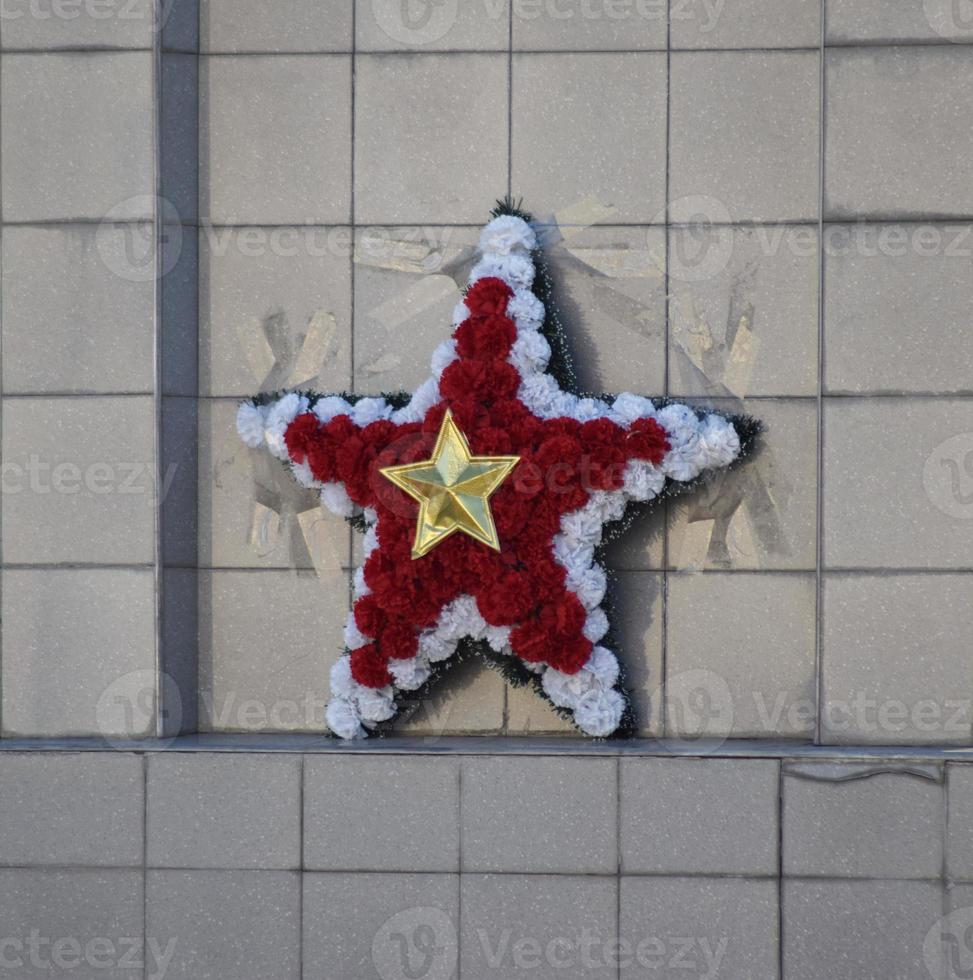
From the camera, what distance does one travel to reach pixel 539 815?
14.4ft

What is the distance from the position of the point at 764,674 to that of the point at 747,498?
733mm

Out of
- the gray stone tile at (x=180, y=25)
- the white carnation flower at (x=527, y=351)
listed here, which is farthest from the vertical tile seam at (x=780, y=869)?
the gray stone tile at (x=180, y=25)

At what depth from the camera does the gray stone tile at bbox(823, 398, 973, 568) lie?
4.49 metres

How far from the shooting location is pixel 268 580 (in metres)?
4.82

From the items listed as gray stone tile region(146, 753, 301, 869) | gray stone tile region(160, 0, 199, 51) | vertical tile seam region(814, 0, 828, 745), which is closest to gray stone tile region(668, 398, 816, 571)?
vertical tile seam region(814, 0, 828, 745)

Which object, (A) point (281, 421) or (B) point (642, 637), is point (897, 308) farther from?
(A) point (281, 421)

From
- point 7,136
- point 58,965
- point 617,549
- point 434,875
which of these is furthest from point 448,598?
point 7,136

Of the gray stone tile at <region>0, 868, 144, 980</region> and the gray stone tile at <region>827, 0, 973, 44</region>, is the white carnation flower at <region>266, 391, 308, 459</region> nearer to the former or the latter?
the gray stone tile at <region>0, 868, 144, 980</region>

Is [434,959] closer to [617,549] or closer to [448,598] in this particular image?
[448,598]

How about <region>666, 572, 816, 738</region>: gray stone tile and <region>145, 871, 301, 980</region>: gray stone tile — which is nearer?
<region>145, 871, 301, 980</region>: gray stone tile

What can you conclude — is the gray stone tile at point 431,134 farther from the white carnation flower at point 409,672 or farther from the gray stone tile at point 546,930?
the gray stone tile at point 546,930

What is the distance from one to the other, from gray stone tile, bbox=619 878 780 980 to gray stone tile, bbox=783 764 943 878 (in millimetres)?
230

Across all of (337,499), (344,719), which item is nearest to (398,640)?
(344,719)

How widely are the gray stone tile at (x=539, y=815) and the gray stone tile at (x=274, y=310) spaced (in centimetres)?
176
